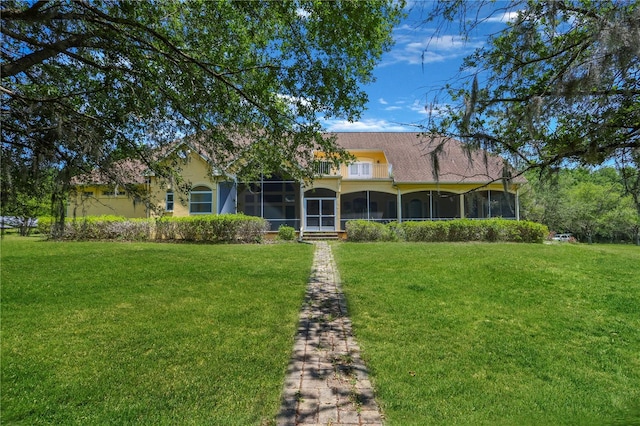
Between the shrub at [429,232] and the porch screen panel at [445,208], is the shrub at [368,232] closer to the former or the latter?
the shrub at [429,232]

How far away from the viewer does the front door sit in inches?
905

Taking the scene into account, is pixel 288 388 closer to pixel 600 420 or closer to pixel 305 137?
pixel 600 420

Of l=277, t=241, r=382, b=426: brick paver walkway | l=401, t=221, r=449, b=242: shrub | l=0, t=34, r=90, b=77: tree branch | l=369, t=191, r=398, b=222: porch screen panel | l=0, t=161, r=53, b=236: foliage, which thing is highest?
l=0, t=34, r=90, b=77: tree branch

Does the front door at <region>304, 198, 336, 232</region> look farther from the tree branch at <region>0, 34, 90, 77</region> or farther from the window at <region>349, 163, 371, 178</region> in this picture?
the tree branch at <region>0, 34, 90, 77</region>

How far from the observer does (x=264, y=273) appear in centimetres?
962

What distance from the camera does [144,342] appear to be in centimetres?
502

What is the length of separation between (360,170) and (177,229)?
1187 centimetres

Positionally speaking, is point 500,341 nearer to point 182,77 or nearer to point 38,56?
point 182,77

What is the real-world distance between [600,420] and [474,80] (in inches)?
130

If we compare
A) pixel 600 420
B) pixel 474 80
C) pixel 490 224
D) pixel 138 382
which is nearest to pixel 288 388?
pixel 138 382

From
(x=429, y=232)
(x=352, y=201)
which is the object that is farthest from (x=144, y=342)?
(x=352, y=201)

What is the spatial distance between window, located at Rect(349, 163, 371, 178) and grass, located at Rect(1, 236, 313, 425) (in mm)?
14493

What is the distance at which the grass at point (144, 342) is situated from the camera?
3.51m

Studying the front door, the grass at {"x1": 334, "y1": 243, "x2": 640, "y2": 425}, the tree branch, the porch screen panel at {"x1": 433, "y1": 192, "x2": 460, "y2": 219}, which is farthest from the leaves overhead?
the porch screen panel at {"x1": 433, "y1": 192, "x2": 460, "y2": 219}
